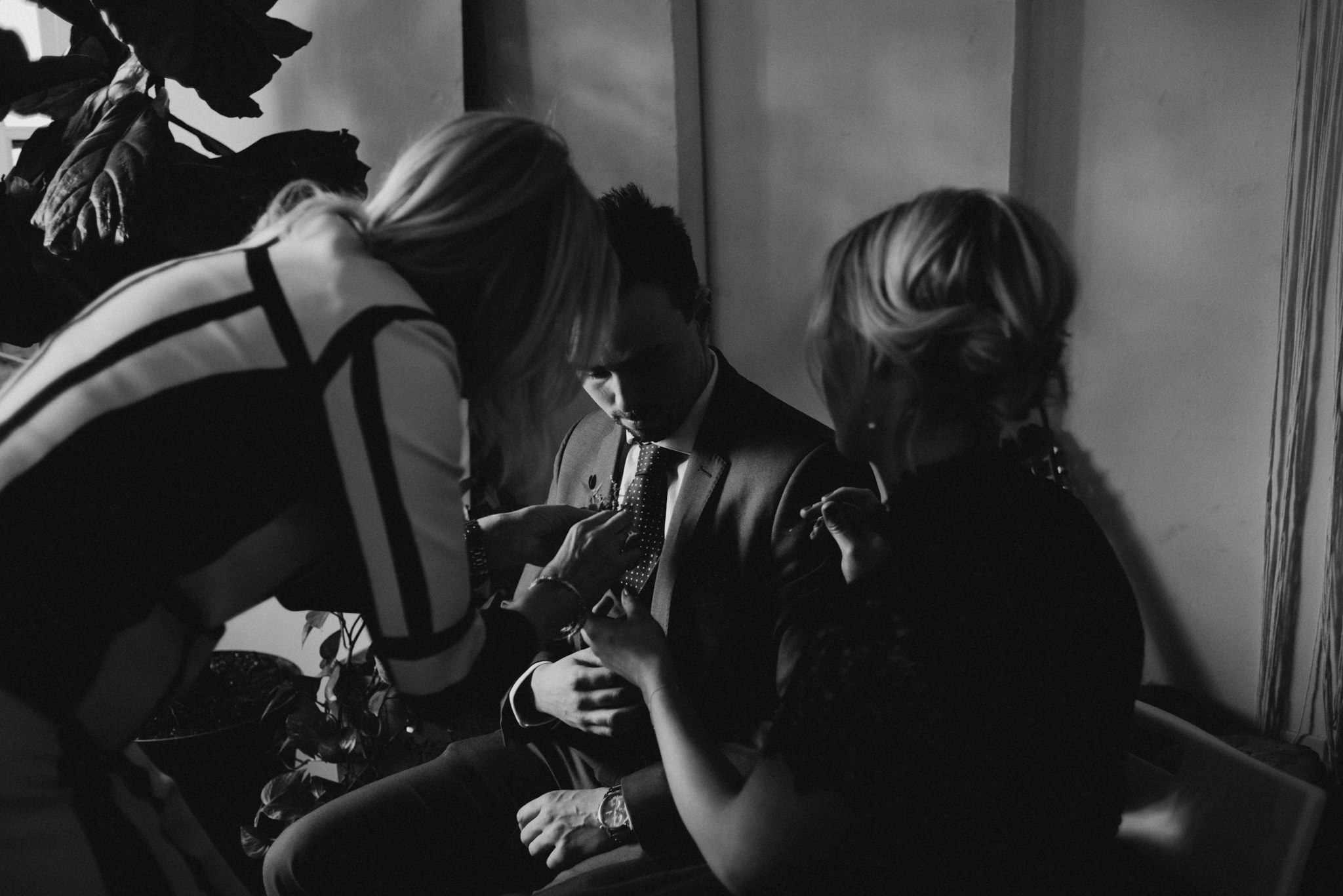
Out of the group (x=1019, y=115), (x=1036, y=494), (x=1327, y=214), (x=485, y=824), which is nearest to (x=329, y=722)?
(x=485, y=824)

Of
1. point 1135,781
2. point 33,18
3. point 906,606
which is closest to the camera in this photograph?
point 906,606

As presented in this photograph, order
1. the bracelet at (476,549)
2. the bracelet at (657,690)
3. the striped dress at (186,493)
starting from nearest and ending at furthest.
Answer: the striped dress at (186,493) → the bracelet at (657,690) → the bracelet at (476,549)

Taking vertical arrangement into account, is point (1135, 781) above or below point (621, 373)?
below

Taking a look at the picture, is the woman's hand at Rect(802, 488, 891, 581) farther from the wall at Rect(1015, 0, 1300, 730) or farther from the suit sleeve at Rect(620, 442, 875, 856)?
the wall at Rect(1015, 0, 1300, 730)

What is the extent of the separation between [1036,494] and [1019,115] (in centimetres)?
141

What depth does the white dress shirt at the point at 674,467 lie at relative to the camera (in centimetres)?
165

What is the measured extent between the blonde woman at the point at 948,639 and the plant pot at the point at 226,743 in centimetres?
154

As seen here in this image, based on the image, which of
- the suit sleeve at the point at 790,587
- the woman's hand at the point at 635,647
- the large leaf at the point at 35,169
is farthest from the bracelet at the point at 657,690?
the large leaf at the point at 35,169

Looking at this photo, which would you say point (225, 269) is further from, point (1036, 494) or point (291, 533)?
point (1036, 494)

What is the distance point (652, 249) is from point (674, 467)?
0.37 meters

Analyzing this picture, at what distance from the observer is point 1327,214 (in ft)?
5.78

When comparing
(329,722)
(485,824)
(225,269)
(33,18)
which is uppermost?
(33,18)

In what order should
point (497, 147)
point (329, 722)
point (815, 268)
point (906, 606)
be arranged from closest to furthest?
point (906, 606), point (497, 147), point (329, 722), point (815, 268)

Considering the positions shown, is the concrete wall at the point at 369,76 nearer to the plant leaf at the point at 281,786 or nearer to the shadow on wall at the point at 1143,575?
the plant leaf at the point at 281,786
